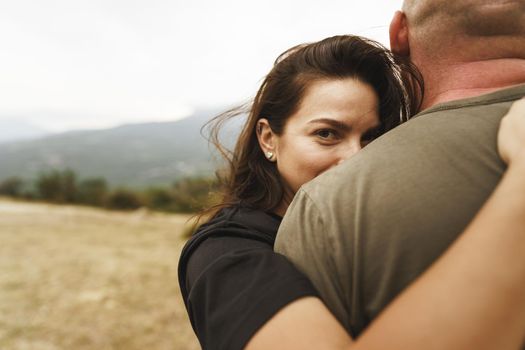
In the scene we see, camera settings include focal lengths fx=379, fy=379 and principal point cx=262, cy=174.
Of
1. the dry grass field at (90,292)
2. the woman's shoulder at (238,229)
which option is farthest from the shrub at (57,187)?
the woman's shoulder at (238,229)

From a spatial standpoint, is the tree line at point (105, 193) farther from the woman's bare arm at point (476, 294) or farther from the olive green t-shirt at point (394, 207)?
the woman's bare arm at point (476, 294)

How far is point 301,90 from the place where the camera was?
6.93 ft

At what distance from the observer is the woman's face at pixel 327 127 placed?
1.91m

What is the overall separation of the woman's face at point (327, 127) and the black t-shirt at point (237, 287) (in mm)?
613

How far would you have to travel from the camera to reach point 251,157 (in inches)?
95.2

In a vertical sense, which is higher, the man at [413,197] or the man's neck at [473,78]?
the man's neck at [473,78]

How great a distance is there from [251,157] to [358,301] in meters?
1.50

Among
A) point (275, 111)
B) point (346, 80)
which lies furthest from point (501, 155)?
point (275, 111)

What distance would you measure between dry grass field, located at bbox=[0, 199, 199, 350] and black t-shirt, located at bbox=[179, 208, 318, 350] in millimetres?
5677

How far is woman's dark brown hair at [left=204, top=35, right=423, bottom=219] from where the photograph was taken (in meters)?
2.10

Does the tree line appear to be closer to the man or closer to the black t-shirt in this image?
the black t-shirt

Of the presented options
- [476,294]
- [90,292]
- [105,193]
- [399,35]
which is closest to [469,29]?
[399,35]

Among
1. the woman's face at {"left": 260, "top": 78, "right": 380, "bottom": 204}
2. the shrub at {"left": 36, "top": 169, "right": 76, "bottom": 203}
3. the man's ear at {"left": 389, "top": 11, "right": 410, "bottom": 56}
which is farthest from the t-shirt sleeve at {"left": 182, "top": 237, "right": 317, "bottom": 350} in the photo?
the shrub at {"left": 36, "top": 169, "right": 76, "bottom": 203}

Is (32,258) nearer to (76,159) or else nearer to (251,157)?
(251,157)
